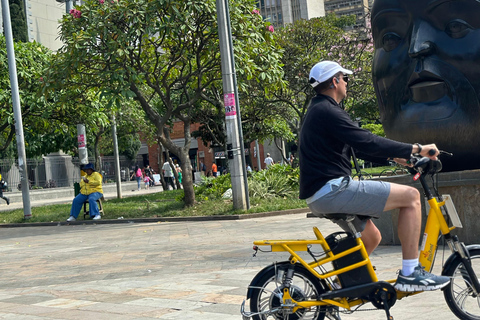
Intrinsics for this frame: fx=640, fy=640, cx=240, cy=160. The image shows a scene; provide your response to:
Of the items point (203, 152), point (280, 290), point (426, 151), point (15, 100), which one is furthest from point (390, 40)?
point (203, 152)

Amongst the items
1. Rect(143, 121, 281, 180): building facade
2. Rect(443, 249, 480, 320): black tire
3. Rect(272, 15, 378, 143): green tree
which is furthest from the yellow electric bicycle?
Rect(143, 121, 281, 180): building facade

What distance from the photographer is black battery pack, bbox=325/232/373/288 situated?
4.14 metres

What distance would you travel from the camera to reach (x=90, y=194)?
17.4m

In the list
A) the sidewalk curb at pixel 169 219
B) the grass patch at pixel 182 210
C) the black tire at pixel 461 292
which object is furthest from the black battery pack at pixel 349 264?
the grass patch at pixel 182 210

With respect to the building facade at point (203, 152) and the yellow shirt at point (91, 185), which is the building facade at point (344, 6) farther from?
the yellow shirt at point (91, 185)

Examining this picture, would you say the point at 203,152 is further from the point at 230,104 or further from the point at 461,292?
the point at 461,292

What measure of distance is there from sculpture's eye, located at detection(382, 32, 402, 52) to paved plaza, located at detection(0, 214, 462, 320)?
254cm

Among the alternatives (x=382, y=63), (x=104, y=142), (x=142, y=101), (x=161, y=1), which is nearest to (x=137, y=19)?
(x=161, y=1)

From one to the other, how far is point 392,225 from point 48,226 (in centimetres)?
1161

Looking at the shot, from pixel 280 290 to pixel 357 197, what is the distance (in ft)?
2.57

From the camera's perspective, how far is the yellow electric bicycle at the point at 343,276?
4141 millimetres

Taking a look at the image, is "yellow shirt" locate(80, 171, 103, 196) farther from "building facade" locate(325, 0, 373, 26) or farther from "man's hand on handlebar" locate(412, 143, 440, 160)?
"building facade" locate(325, 0, 373, 26)

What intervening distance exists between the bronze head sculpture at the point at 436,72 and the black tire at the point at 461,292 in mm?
3554

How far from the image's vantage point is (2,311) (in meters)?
6.09
